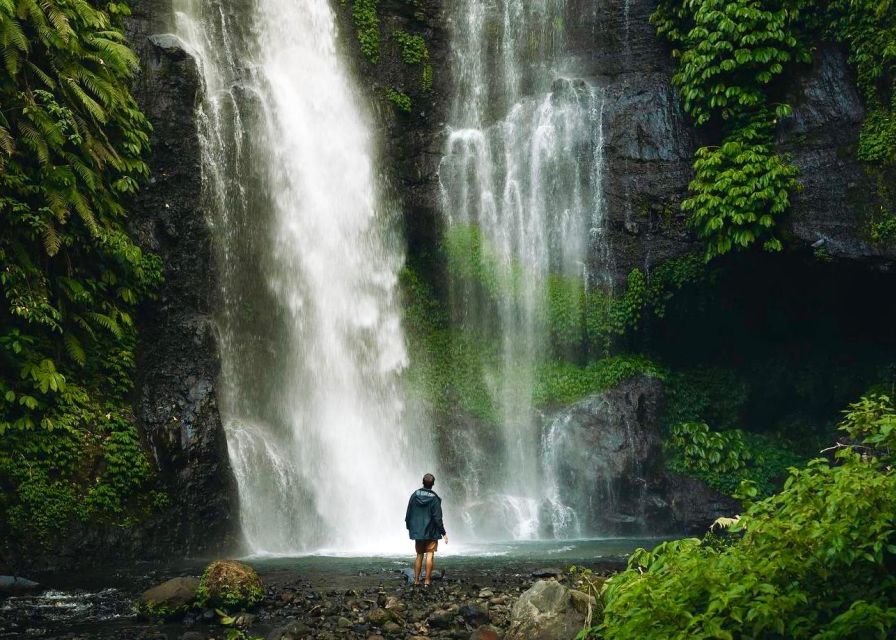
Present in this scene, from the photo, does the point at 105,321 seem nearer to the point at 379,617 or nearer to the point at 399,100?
the point at 379,617

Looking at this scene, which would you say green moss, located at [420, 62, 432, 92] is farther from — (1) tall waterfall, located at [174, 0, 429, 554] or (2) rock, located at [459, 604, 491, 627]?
(2) rock, located at [459, 604, 491, 627]

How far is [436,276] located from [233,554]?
9.71m

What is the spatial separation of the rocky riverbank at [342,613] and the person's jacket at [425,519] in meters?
0.69

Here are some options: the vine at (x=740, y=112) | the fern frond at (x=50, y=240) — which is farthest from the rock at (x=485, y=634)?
the vine at (x=740, y=112)

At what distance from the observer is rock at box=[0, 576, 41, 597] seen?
412 inches

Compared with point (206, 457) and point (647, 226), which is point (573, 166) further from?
point (206, 457)

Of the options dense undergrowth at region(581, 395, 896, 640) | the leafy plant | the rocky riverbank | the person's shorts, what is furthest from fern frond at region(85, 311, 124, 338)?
the leafy plant

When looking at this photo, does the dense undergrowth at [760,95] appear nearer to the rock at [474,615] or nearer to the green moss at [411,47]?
the green moss at [411,47]

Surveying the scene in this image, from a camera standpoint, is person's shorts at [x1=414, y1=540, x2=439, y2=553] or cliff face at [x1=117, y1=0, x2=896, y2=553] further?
cliff face at [x1=117, y1=0, x2=896, y2=553]

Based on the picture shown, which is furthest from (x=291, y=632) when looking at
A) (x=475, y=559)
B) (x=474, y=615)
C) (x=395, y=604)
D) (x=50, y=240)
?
(x=50, y=240)

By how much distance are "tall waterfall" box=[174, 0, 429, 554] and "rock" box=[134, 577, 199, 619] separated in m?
5.17

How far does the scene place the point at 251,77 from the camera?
61.5ft

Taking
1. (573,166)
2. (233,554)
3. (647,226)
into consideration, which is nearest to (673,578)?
(233,554)

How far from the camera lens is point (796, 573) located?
4828 millimetres
